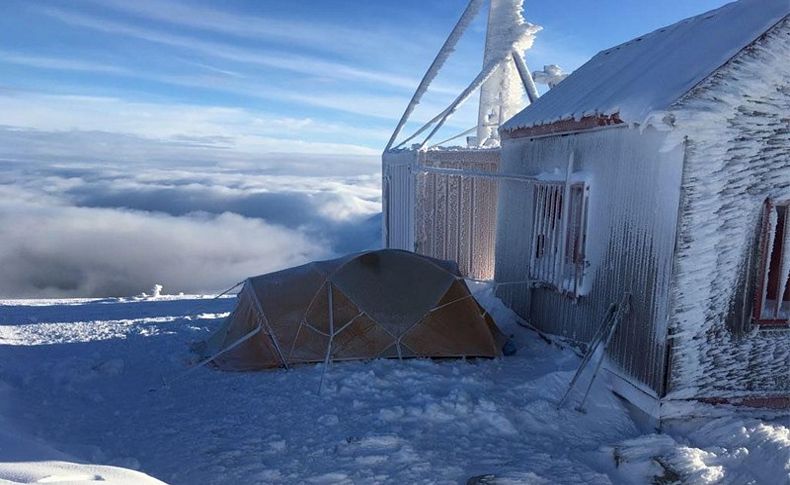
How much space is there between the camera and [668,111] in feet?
18.2

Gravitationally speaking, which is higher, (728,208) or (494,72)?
(494,72)

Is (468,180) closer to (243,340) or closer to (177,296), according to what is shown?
(243,340)

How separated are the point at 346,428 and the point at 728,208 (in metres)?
3.97

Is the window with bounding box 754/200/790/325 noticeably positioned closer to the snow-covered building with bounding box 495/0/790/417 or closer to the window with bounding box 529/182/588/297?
the snow-covered building with bounding box 495/0/790/417

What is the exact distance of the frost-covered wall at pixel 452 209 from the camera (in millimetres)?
11594

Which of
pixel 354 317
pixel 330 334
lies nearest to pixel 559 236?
pixel 354 317

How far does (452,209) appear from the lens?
469 inches

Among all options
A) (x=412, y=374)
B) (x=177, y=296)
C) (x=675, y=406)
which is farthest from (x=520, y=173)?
(x=177, y=296)

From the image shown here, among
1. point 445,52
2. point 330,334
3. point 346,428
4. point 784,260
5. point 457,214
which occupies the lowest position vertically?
point 346,428

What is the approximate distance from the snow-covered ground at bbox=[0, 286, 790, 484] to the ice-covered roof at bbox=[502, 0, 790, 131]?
290cm

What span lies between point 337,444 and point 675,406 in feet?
10.3

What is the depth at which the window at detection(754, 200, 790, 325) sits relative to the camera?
5898 mm

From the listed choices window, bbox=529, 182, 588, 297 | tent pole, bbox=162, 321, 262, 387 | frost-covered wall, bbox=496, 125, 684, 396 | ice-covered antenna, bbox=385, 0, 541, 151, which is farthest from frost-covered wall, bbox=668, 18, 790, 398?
ice-covered antenna, bbox=385, 0, 541, 151

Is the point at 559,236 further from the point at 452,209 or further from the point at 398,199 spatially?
the point at 398,199
